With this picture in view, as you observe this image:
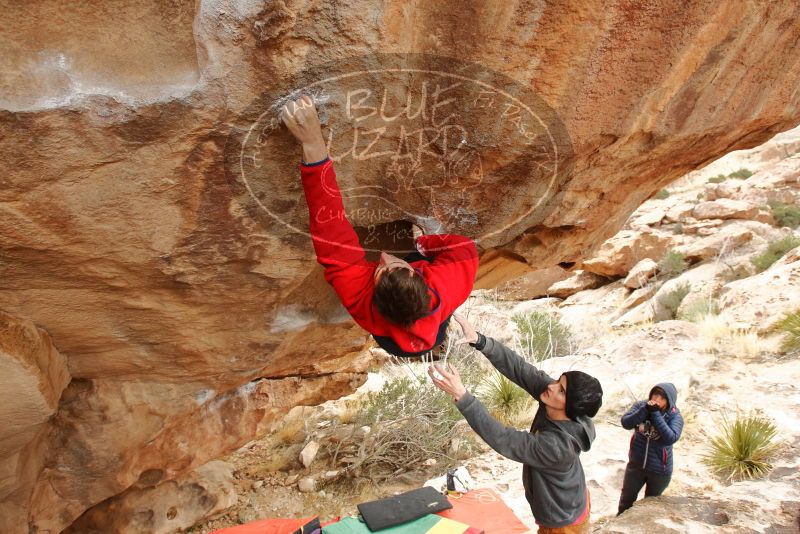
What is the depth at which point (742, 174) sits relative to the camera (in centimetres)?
1652

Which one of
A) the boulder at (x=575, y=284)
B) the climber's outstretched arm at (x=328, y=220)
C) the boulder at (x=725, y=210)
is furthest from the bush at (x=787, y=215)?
the climber's outstretched arm at (x=328, y=220)

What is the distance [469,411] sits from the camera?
8.18ft

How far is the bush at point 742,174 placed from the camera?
1637cm

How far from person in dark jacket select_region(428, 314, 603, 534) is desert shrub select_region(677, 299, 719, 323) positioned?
21.2 feet

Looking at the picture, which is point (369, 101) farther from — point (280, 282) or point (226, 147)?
point (280, 282)

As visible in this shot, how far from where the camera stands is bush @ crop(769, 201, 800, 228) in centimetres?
1204

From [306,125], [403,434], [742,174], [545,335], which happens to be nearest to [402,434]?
[403,434]

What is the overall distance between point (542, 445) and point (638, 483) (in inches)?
69.8

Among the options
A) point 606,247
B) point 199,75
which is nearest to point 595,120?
point 199,75

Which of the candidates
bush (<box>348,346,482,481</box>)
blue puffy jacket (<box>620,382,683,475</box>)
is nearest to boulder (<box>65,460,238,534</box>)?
bush (<box>348,346,482,481</box>)

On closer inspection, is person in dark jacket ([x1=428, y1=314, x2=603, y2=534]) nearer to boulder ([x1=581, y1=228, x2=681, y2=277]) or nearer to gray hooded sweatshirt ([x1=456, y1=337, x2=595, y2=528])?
gray hooded sweatshirt ([x1=456, y1=337, x2=595, y2=528])

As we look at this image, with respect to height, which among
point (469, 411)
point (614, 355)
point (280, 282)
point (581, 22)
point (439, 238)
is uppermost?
point (581, 22)

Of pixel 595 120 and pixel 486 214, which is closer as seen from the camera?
pixel 595 120

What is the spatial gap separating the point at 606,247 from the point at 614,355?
240 inches
